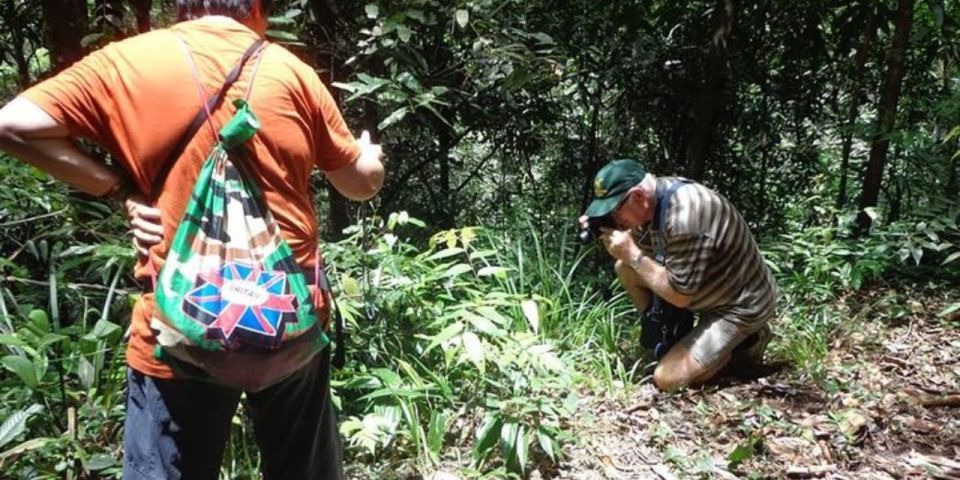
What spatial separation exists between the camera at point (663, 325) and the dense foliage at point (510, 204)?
0.15 meters

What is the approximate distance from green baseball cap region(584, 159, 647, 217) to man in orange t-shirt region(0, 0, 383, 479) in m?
1.59

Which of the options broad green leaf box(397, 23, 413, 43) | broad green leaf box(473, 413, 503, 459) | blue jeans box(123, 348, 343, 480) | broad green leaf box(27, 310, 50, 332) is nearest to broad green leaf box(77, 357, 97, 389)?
broad green leaf box(27, 310, 50, 332)

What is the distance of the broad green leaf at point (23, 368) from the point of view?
200cm

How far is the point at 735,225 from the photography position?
122 inches

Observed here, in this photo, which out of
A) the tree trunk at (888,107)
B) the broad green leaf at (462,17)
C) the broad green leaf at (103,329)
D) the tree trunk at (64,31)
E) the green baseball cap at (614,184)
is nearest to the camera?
the broad green leaf at (103,329)

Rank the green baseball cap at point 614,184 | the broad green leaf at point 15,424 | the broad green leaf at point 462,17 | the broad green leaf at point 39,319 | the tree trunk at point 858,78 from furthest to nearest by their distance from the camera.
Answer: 1. the tree trunk at point 858,78
2. the green baseball cap at point 614,184
3. the broad green leaf at point 462,17
4. the broad green leaf at point 39,319
5. the broad green leaf at point 15,424

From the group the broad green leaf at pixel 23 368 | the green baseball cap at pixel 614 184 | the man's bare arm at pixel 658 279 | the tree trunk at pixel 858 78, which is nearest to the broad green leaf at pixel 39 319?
the broad green leaf at pixel 23 368

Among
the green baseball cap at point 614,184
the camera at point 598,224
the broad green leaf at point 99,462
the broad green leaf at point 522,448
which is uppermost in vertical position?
the green baseball cap at point 614,184

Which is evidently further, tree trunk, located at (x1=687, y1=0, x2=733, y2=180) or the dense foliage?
tree trunk, located at (x1=687, y1=0, x2=733, y2=180)

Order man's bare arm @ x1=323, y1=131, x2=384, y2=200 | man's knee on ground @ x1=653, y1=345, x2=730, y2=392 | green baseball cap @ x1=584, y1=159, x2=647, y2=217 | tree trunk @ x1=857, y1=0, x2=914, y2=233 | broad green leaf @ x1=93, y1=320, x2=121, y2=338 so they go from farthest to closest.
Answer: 1. tree trunk @ x1=857, y1=0, x2=914, y2=233
2. man's knee on ground @ x1=653, y1=345, x2=730, y2=392
3. green baseball cap @ x1=584, y1=159, x2=647, y2=217
4. broad green leaf @ x1=93, y1=320, x2=121, y2=338
5. man's bare arm @ x1=323, y1=131, x2=384, y2=200

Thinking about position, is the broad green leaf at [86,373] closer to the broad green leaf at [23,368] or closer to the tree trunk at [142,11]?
the broad green leaf at [23,368]

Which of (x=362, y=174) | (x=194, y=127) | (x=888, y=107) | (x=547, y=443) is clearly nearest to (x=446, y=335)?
(x=547, y=443)

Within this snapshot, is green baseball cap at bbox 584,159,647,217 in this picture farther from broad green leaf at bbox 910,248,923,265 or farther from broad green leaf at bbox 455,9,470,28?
broad green leaf at bbox 910,248,923,265

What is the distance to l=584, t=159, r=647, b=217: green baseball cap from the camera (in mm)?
2986
